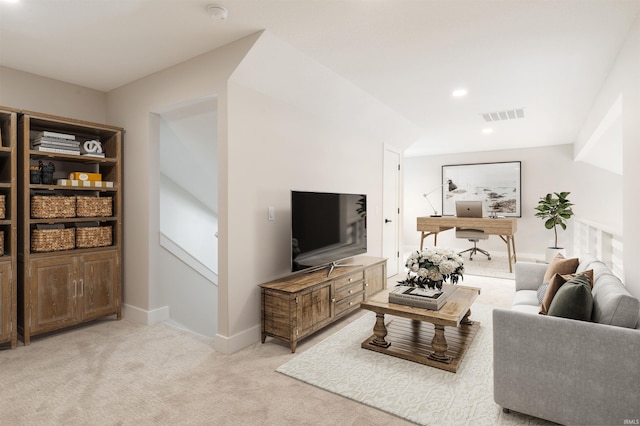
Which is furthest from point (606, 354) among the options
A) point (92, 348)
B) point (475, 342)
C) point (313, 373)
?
point (92, 348)

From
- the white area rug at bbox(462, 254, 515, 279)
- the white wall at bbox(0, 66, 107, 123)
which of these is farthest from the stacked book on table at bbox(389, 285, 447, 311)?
the white wall at bbox(0, 66, 107, 123)

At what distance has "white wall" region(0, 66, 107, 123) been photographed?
3.22 metres

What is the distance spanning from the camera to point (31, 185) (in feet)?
9.81

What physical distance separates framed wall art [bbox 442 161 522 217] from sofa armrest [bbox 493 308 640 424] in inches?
234

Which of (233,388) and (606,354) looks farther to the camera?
(233,388)

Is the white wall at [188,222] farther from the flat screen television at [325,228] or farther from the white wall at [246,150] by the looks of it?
the flat screen television at [325,228]

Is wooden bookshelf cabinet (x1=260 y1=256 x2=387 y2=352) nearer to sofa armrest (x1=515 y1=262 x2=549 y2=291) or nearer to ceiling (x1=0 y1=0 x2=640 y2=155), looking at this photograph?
sofa armrest (x1=515 y1=262 x2=549 y2=291)

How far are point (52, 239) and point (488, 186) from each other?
7.66 m

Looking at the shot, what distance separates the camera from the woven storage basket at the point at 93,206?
10.8ft

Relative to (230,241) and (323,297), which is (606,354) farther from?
Answer: (230,241)

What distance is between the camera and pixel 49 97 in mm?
3479

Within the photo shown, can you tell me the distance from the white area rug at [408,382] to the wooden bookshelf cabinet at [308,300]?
0.21m

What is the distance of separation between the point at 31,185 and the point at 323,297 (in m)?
2.69

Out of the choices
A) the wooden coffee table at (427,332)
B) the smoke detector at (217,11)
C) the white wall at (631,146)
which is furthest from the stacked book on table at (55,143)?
the white wall at (631,146)
